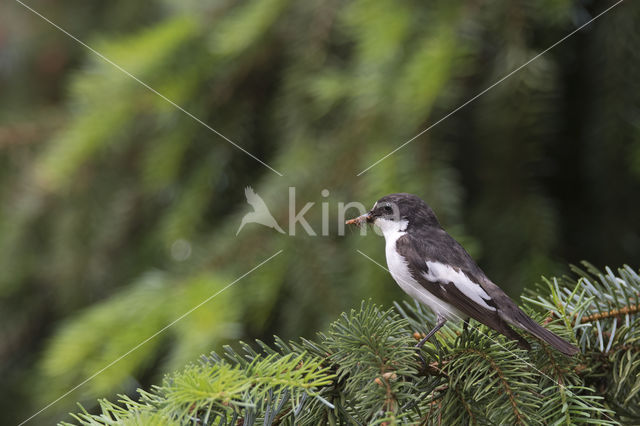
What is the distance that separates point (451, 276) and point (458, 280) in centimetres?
2

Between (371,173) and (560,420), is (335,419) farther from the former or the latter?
(371,173)

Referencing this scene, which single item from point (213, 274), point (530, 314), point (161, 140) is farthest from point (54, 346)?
point (530, 314)

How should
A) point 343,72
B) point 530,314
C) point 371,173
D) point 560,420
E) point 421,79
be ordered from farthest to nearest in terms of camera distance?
point 343,72 < point 371,173 < point 421,79 < point 530,314 < point 560,420

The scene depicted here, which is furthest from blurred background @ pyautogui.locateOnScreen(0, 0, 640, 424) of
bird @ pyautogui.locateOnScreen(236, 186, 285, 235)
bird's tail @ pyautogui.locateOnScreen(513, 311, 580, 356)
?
bird's tail @ pyautogui.locateOnScreen(513, 311, 580, 356)

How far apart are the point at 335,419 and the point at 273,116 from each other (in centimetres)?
129

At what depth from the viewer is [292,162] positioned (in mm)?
1737

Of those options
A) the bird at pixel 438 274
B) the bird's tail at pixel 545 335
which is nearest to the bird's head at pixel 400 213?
the bird at pixel 438 274

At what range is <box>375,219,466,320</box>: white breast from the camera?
1.18 m

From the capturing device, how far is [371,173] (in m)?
1.55

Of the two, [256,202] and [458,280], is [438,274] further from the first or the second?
[256,202]

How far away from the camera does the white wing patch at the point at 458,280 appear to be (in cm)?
117

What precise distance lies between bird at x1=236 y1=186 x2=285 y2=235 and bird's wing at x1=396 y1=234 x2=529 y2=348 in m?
0.41

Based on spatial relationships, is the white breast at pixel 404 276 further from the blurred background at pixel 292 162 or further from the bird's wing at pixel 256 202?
the bird's wing at pixel 256 202

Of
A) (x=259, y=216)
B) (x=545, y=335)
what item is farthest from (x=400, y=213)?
(x=545, y=335)
